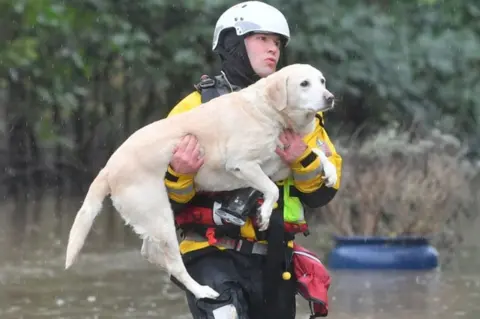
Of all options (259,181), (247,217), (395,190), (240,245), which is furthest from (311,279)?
(395,190)

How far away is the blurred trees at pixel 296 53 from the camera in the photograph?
15344 millimetres

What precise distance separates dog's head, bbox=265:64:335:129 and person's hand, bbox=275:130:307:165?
0.27 feet

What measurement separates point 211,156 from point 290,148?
0.33 m

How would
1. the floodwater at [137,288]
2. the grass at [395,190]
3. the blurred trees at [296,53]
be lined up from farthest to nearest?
the blurred trees at [296,53] < the grass at [395,190] < the floodwater at [137,288]

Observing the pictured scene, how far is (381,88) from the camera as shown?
15586 millimetres

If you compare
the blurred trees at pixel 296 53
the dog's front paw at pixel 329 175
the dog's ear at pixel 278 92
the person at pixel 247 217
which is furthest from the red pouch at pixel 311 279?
the blurred trees at pixel 296 53

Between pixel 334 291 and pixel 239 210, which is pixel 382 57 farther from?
pixel 239 210

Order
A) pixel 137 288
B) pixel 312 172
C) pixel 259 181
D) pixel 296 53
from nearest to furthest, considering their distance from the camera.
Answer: pixel 259 181 < pixel 312 172 < pixel 137 288 < pixel 296 53

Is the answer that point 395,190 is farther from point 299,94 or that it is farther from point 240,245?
point 299,94

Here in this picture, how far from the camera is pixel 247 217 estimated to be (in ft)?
16.0

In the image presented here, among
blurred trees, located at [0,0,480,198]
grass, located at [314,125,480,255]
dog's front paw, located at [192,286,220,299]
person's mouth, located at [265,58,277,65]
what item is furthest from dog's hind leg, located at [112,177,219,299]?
blurred trees, located at [0,0,480,198]

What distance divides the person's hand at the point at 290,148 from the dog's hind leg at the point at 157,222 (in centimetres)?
52

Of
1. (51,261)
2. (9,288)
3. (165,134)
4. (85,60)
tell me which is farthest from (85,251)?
(165,134)

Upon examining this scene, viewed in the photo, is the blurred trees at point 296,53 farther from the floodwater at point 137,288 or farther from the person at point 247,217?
the person at point 247,217
